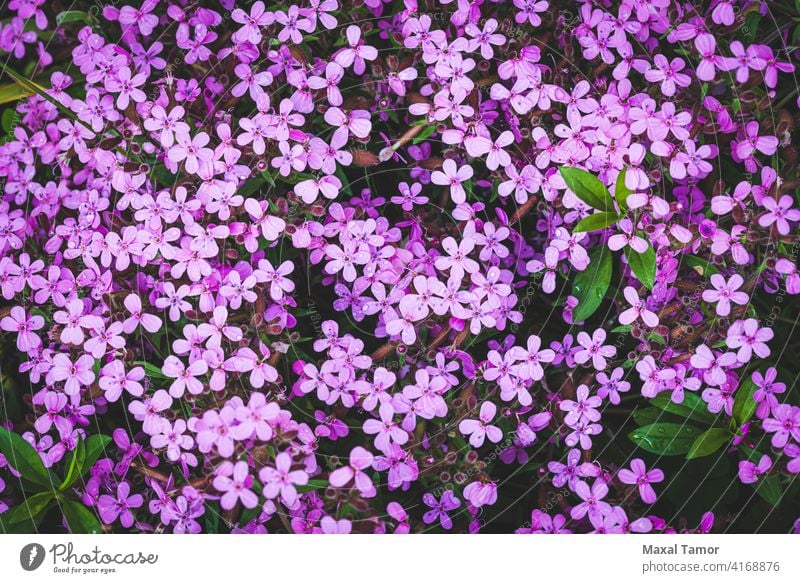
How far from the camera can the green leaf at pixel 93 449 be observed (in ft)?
2.43

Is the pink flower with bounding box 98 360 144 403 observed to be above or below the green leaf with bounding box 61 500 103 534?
above

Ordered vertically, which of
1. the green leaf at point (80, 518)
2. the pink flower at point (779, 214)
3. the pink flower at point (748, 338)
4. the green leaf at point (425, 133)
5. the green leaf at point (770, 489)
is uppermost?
the green leaf at point (425, 133)

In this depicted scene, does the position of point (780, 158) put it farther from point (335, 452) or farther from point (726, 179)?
point (335, 452)

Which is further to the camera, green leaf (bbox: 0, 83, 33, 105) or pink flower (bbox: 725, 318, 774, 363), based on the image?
green leaf (bbox: 0, 83, 33, 105)

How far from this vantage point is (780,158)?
76cm

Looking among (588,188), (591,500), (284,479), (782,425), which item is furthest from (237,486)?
(782,425)

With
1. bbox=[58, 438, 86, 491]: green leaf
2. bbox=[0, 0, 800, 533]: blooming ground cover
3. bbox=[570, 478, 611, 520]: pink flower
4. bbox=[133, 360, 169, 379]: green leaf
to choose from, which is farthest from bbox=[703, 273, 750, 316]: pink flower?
bbox=[58, 438, 86, 491]: green leaf

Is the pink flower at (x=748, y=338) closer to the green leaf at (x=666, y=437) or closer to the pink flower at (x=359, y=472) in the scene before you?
the green leaf at (x=666, y=437)

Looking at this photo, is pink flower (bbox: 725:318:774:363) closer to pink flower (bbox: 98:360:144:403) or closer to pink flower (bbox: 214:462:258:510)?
pink flower (bbox: 214:462:258:510)

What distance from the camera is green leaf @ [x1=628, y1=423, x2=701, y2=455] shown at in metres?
0.74

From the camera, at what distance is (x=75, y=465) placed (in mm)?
753

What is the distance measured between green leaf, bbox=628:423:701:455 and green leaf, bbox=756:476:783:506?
94mm

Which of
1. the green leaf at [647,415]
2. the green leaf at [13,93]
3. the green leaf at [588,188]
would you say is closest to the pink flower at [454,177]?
the green leaf at [588,188]

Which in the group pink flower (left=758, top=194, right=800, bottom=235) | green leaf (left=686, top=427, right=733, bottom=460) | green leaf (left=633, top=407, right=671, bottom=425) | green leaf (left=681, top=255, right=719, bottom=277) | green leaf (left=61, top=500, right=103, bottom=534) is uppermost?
pink flower (left=758, top=194, right=800, bottom=235)
